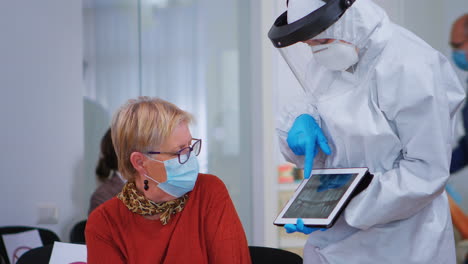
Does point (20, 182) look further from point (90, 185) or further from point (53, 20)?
→ point (53, 20)

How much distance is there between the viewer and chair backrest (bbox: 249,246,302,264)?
172 cm

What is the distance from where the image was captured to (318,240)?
1459 mm

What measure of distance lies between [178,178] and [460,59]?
1.37 metres

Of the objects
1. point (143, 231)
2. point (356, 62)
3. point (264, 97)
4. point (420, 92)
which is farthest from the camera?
point (264, 97)

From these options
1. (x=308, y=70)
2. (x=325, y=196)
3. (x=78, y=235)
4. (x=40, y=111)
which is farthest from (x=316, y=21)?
(x=40, y=111)

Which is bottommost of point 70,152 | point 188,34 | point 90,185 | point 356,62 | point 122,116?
point 90,185

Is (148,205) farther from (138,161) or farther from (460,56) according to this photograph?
(460,56)

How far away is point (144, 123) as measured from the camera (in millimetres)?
1640

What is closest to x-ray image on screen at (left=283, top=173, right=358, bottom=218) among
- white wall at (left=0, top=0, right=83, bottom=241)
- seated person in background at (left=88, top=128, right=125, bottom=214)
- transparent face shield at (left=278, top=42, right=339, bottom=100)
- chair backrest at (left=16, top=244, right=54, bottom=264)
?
transparent face shield at (left=278, top=42, right=339, bottom=100)

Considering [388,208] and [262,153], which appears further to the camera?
[262,153]

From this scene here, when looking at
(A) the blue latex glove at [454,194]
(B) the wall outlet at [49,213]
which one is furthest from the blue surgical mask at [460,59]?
(B) the wall outlet at [49,213]

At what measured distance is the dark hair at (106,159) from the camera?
9.36ft

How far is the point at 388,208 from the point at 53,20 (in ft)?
8.04

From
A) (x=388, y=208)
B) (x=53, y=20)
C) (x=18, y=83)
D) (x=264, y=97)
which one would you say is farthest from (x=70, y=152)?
(x=388, y=208)
